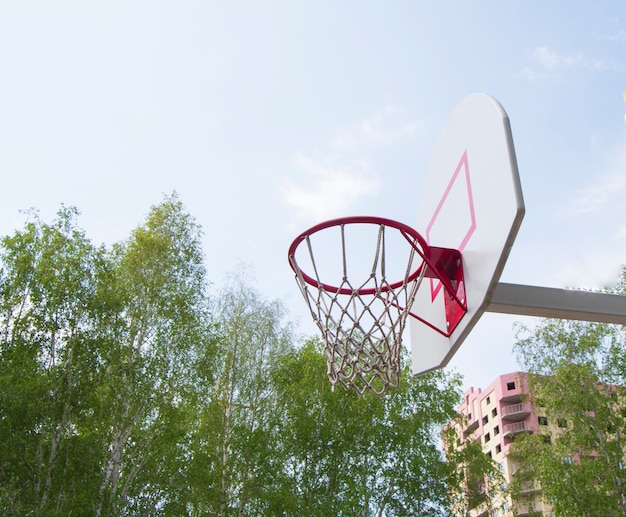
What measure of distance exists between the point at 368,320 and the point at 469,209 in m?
0.80

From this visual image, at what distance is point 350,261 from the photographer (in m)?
3.53

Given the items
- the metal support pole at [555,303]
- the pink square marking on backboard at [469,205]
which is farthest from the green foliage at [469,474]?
the metal support pole at [555,303]

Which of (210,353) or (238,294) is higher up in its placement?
(238,294)

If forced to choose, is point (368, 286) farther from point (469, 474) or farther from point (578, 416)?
point (469, 474)

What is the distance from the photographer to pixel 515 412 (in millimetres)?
30281

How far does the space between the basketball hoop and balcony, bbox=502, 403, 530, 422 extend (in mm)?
28846

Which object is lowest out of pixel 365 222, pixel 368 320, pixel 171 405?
pixel 368 320

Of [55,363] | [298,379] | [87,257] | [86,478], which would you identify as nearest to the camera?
[86,478]

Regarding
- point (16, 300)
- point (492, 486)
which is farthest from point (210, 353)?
point (492, 486)

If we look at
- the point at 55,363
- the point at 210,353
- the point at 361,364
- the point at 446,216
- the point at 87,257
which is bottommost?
the point at 361,364

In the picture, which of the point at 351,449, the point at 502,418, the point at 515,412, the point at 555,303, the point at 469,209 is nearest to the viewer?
the point at 555,303

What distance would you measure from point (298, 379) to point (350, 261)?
8.91 metres

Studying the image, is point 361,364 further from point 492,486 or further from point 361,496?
point 492,486

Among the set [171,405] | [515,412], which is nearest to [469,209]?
[171,405]
